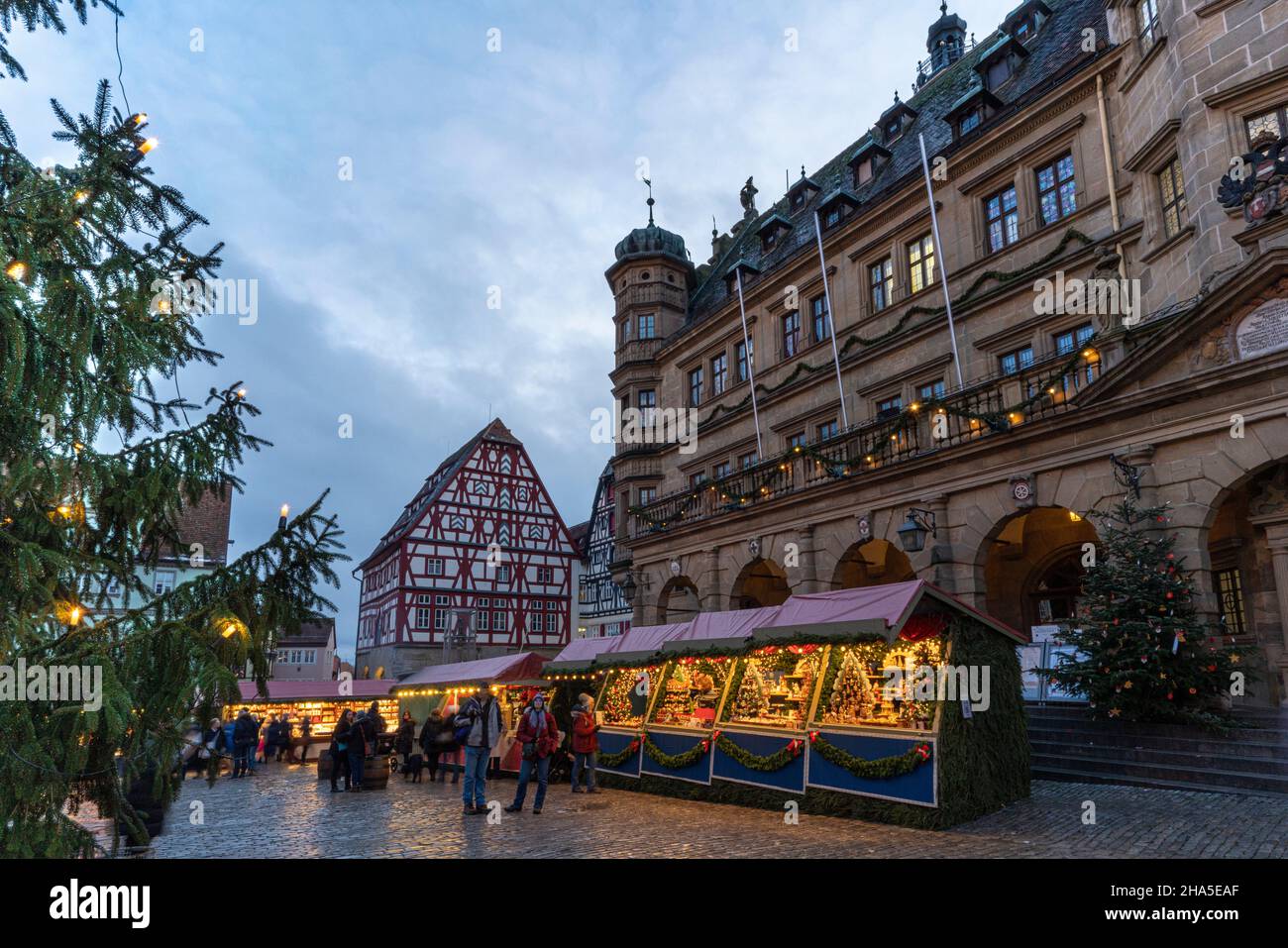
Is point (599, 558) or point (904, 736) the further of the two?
point (599, 558)

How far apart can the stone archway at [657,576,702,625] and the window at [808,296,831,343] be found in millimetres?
9286

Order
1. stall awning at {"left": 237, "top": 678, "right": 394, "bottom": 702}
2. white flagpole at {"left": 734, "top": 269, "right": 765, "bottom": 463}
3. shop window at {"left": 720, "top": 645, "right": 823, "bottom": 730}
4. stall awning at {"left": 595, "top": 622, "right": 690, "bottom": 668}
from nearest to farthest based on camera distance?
shop window at {"left": 720, "top": 645, "right": 823, "bottom": 730} < stall awning at {"left": 595, "top": 622, "right": 690, "bottom": 668} < white flagpole at {"left": 734, "top": 269, "right": 765, "bottom": 463} < stall awning at {"left": 237, "top": 678, "right": 394, "bottom": 702}

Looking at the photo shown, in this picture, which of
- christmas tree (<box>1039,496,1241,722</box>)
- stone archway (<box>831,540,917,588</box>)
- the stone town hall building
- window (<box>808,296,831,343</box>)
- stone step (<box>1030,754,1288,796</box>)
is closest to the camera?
stone step (<box>1030,754,1288,796</box>)

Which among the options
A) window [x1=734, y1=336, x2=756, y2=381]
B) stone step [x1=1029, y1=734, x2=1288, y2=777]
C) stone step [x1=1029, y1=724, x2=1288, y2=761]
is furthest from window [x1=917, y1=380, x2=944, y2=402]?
stone step [x1=1029, y1=734, x2=1288, y2=777]

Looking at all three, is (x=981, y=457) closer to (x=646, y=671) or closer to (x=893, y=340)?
(x=893, y=340)

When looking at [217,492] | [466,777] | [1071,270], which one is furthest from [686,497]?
[217,492]

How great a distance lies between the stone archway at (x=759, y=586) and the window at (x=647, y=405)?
33.1 feet

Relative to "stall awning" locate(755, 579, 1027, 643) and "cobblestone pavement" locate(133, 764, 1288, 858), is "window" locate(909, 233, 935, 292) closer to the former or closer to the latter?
"stall awning" locate(755, 579, 1027, 643)

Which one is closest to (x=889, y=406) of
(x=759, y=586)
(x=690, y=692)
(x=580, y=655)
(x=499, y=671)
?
(x=759, y=586)

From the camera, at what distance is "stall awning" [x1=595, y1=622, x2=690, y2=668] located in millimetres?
16078

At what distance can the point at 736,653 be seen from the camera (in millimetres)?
13742

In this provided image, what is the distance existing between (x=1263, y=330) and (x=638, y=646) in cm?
1210

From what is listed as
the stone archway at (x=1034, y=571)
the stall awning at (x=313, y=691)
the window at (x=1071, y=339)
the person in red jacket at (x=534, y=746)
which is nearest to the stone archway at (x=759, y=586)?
the stone archway at (x=1034, y=571)

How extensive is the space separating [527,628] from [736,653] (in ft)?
141
